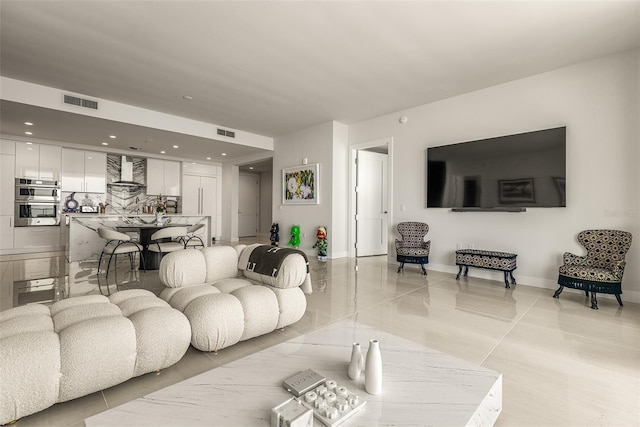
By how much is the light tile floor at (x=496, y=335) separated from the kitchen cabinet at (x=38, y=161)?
9.95 feet

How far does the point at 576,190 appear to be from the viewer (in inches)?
150

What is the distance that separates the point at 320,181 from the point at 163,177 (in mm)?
5142

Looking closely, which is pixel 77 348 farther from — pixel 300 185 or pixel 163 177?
pixel 163 177

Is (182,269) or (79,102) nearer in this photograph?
(182,269)

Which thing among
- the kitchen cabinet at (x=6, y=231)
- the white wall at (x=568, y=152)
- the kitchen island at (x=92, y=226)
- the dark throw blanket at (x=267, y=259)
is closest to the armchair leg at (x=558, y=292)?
the white wall at (x=568, y=152)

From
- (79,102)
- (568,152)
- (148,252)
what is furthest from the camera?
(148,252)

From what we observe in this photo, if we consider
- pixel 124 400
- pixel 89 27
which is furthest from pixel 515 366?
pixel 89 27

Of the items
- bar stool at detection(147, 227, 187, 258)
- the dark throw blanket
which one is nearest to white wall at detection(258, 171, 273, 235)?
bar stool at detection(147, 227, 187, 258)

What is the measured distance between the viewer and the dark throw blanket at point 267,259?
102 inches

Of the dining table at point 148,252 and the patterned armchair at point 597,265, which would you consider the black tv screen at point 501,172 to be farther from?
the dining table at point 148,252

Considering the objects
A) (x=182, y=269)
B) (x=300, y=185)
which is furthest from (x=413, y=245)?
(x=182, y=269)

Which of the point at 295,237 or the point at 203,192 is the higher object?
the point at 203,192

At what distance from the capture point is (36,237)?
6.83 metres

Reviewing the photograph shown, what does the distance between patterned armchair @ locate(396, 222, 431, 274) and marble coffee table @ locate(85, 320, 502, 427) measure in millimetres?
3381
